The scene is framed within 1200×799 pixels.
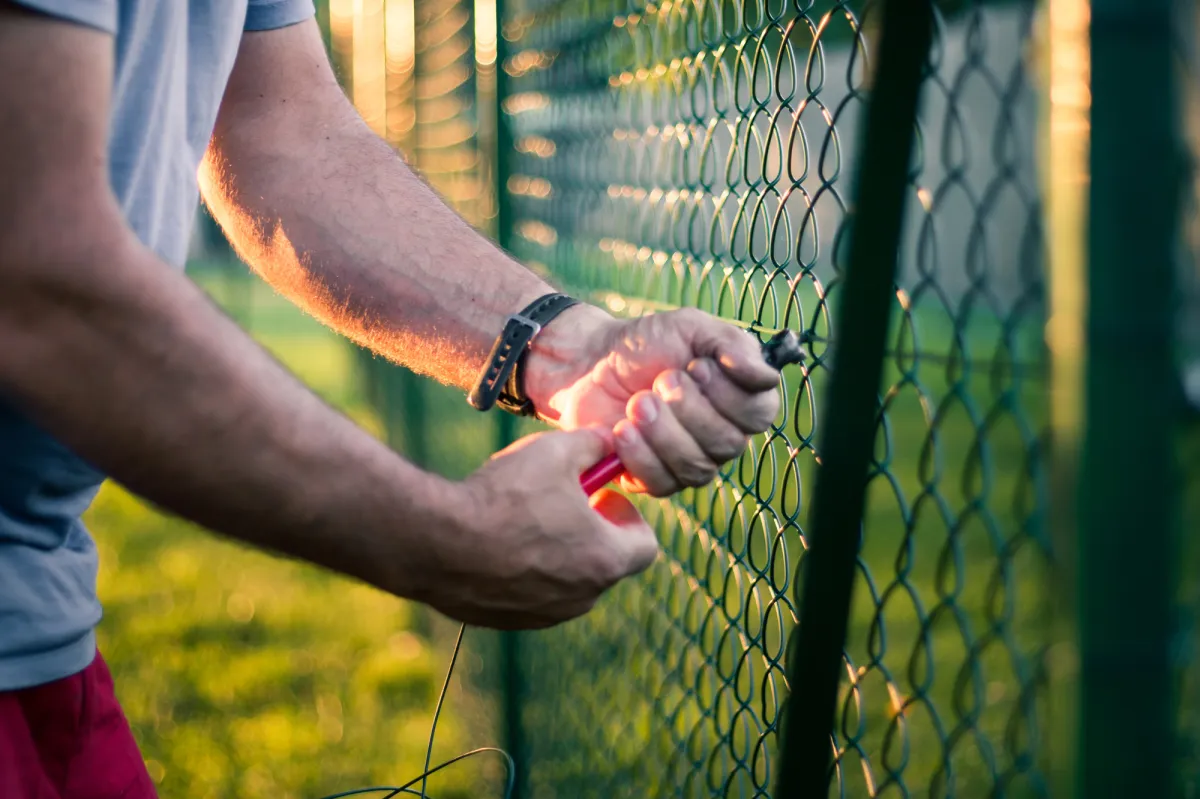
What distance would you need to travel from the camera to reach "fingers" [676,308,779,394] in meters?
1.27

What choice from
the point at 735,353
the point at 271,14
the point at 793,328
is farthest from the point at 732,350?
the point at 271,14

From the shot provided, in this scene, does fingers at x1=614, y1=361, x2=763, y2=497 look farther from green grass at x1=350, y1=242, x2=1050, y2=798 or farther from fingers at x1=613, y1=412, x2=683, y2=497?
green grass at x1=350, y1=242, x2=1050, y2=798

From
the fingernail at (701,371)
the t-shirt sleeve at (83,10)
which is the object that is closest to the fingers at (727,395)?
the fingernail at (701,371)

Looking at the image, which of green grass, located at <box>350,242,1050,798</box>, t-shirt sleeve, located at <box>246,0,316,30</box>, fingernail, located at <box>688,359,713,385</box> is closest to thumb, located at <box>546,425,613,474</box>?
fingernail, located at <box>688,359,713,385</box>

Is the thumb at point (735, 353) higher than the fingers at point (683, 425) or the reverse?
higher

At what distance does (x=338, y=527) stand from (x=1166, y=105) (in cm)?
77

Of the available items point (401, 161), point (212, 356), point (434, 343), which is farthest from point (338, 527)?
point (401, 161)

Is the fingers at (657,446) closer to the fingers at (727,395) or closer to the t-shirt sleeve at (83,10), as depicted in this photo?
the fingers at (727,395)

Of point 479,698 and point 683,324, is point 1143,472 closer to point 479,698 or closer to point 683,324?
point 683,324

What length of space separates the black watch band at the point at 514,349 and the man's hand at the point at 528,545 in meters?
0.35

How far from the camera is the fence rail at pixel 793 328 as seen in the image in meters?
0.81

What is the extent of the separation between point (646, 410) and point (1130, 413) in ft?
2.14

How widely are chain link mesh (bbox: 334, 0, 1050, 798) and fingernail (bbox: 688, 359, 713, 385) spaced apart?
6.7 inches

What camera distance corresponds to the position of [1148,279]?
2.28ft
